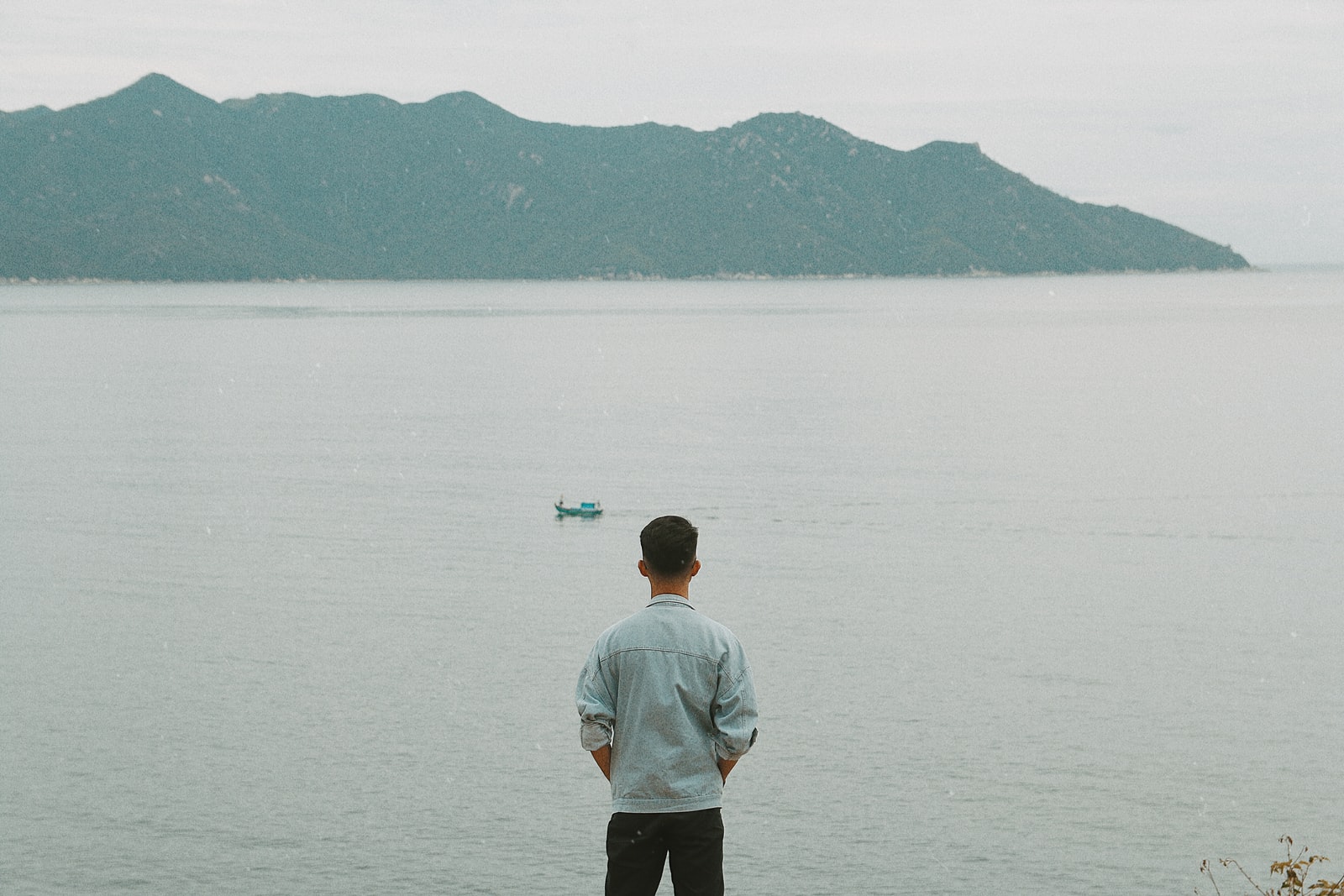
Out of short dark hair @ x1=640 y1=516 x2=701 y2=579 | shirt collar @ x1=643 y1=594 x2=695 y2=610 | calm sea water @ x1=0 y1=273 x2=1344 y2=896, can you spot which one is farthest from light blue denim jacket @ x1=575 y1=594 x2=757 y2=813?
calm sea water @ x1=0 y1=273 x2=1344 y2=896

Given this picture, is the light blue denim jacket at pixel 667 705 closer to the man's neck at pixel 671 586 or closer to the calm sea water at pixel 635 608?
the man's neck at pixel 671 586

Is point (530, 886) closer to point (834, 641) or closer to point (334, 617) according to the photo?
point (834, 641)

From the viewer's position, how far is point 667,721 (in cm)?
754

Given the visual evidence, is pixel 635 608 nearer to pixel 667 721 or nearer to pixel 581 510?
pixel 581 510

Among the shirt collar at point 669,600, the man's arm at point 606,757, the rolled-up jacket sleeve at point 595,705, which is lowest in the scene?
the man's arm at point 606,757

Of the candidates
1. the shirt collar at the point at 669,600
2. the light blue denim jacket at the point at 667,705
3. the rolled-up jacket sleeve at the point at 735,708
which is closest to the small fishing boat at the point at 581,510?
the light blue denim jacket at the point at 667,705

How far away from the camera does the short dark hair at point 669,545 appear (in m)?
7.29

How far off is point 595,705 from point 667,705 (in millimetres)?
378

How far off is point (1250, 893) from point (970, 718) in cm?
655

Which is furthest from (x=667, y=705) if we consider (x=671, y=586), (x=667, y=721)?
(x=671, y=586)

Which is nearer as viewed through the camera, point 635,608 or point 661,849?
point 661,849

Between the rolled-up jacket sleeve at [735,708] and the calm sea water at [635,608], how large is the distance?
12.3 m

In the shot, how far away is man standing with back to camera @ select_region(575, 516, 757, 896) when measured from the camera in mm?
7410

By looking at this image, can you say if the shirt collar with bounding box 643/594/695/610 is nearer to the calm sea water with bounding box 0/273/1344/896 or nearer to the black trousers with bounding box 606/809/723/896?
the black trousers with bounding box 606/809/723/896
